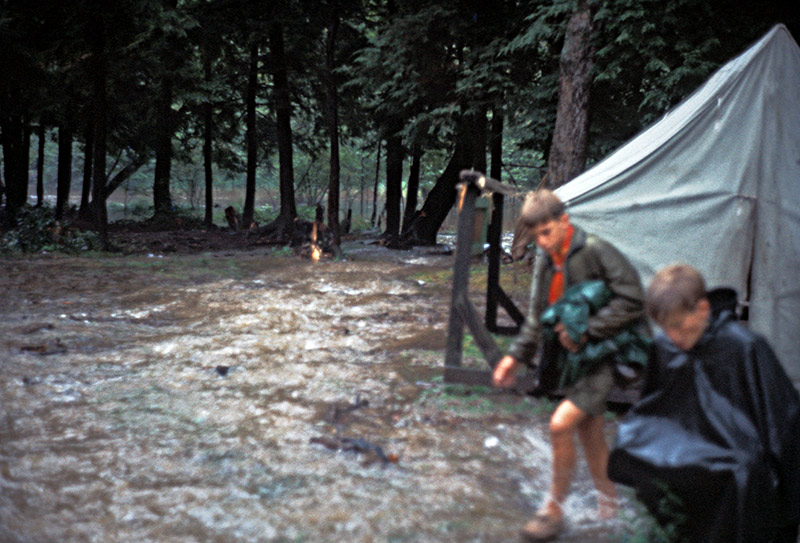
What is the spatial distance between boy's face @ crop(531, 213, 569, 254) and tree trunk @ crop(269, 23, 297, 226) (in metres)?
18.3

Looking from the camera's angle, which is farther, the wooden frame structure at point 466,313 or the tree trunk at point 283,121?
the tree trunk at point 283,121

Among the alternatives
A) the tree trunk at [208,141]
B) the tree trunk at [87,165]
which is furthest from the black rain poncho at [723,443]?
the tree trunk at [208,141]

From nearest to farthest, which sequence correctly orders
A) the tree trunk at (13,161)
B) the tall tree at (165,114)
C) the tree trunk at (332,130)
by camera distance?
the tree trunk at (332,130), the tall tree at (165,114), the tree trunk at (13,161)

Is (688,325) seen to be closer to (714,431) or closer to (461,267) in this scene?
(714,431)

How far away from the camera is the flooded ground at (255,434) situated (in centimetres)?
356

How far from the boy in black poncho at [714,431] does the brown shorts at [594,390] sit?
13.3 inches

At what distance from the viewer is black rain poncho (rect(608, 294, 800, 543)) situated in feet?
8.58

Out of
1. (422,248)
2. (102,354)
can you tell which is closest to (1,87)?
(422,248)

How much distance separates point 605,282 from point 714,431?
86 centimetres

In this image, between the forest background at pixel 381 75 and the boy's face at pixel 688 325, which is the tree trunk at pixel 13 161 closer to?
the forest background at pixel 381 75

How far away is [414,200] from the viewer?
903 inches

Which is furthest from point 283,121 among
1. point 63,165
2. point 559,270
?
point 559,270

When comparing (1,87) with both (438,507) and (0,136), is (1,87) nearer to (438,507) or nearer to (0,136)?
(0,136)

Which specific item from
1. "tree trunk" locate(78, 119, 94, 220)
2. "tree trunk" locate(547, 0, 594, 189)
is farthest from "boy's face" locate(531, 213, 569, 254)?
"tree trunk" locate(78, 119, 94, 220)
